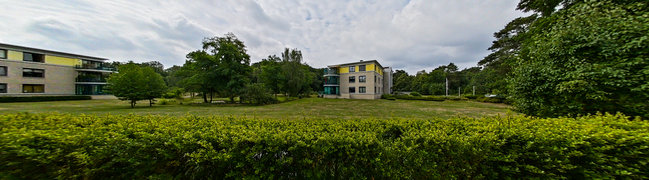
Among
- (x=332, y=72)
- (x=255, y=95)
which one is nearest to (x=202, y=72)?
(x=255, y=95)

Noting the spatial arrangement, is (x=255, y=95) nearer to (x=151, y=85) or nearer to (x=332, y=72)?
(x=151, y=85)

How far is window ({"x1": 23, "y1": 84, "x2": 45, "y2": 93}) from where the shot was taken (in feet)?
87.4

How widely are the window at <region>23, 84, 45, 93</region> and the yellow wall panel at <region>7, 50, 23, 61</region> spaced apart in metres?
3.90

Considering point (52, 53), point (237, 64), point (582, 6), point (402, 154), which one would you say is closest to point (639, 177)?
point (402, 154)

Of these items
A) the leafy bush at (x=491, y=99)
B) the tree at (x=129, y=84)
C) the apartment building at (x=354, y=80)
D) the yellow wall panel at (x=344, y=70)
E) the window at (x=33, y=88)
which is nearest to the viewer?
the tree at (x=129, y=84)

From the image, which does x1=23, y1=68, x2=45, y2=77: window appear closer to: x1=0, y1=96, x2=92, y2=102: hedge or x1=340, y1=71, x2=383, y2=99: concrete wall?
x1=0, y1=96, x2=92, y2=102: hedge

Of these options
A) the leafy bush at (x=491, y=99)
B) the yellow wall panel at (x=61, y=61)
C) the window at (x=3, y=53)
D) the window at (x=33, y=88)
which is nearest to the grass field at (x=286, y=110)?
the leafy bush at (x=491, y=99)

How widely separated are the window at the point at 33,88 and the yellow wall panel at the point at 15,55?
3.90m

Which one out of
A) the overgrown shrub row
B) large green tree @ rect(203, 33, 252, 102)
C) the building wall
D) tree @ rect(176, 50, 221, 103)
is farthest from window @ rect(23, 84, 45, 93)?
the overgrown shrub row

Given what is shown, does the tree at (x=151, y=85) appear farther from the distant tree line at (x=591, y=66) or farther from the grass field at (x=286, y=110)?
the distant tree line at (x=591, y=66)

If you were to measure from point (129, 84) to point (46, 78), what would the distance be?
26.2 m

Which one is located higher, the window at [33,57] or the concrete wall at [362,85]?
the window at [33,57]

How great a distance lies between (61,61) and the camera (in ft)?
96.1

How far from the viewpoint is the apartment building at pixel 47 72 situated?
25.2 m
